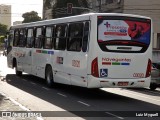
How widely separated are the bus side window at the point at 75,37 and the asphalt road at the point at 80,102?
6.35 ft

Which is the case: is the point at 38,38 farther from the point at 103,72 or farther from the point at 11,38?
the point at 103,72

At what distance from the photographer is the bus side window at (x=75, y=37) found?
15.5 meters

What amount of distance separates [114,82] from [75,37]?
97.1 inches

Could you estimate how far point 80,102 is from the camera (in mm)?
14469

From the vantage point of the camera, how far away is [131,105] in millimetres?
14062

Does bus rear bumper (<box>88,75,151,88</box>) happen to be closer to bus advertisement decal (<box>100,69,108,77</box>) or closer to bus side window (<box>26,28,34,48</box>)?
bus advertisement decal (<box>100,69,108,77</box>)

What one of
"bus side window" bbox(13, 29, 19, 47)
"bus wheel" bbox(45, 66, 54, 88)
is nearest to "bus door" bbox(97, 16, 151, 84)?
"bus wheel" bbox(45, 66, 54, 88)

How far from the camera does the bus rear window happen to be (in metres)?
14.8

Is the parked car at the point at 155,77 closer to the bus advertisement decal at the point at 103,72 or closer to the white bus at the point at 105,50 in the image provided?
the white bus at the point at 105,50

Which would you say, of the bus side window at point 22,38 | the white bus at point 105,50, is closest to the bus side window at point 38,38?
the bus side window at point 22,38

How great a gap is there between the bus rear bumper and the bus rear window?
3.58ft

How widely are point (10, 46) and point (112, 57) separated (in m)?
12.3

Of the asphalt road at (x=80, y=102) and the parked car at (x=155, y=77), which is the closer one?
the asphalt road at (x=80, y=102)

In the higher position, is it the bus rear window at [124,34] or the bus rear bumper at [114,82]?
the bus rear window at [124,34]
